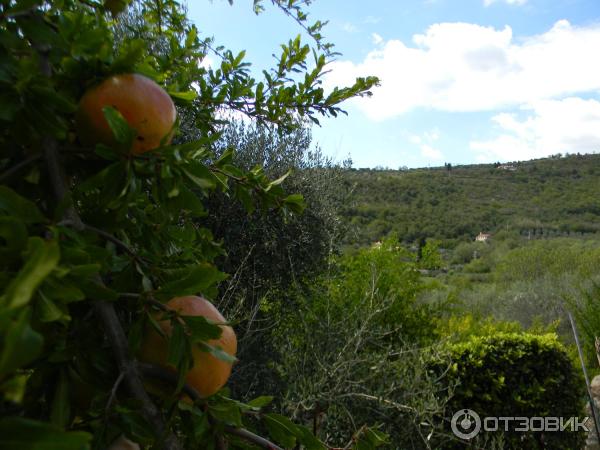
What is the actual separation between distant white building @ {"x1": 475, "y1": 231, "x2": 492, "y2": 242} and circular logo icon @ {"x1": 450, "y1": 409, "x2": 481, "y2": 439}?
2436cm

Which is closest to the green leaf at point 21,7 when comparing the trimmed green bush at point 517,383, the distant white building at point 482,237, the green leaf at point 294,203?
the green leaf at point 294,203

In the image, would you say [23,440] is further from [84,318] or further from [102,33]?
[102,33]

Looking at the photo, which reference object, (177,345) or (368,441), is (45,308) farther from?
(368,441)

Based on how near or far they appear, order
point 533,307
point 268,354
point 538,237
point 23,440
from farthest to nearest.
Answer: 1. point 538,237
2. point 533,307
3. point 268,354
4. point 23,440

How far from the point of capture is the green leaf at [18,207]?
0.45 metres

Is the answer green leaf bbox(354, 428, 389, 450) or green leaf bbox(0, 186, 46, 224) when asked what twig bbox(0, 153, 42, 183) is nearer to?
green leaf bbox(0, 186, 46, 224)

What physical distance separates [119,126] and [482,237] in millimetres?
28911

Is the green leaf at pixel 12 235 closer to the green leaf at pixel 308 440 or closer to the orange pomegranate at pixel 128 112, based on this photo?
the orange pomegranate at pixel 128 112

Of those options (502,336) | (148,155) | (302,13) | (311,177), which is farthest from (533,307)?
(148,155)

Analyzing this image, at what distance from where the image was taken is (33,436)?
0.88 feet

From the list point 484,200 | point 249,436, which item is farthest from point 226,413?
point 484,200

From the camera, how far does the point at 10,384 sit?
27 cm

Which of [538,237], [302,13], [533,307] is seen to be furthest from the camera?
[538,237]

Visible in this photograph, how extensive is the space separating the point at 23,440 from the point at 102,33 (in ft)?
1.44
